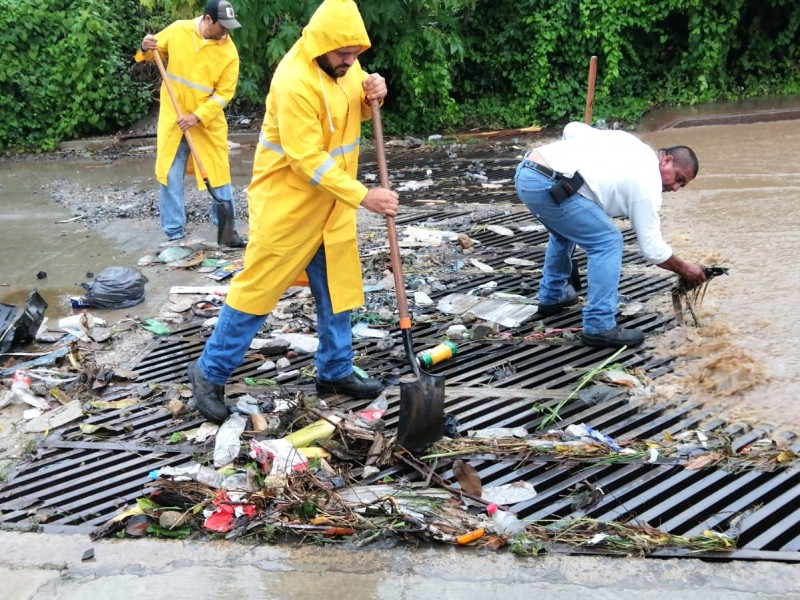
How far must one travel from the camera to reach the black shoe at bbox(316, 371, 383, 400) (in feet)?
12.0

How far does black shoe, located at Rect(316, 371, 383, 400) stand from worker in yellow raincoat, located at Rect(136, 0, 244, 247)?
8.31 ft

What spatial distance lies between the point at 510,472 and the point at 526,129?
7.46 m

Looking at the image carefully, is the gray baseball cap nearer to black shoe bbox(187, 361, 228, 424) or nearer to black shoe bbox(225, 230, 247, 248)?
black shoe bbox(225, 230, 247, 248)

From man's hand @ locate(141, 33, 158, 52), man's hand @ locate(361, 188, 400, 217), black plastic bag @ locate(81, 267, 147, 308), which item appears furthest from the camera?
man's hand @ locate(141, 33, 158, 52)

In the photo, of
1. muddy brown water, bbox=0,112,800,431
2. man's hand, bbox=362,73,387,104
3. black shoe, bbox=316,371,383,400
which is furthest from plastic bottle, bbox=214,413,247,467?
muddy brown water, bbox=0,112,800,431

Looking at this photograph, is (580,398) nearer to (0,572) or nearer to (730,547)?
(730,547)

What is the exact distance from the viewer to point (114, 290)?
189 inches

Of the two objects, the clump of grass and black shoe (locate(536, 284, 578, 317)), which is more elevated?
black shoe (locate(536, 284, 578, 317))

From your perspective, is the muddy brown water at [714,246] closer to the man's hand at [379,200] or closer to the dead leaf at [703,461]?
the dead leaf at [703,461]

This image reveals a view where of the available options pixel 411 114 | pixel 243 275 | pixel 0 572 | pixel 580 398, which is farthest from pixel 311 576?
pixel 411 114

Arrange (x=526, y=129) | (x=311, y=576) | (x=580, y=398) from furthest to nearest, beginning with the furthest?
1. (x=526, y=129)
2. (x=580, y=398)
3. (x=311, y=576)

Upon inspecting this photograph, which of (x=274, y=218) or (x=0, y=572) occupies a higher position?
(x=274, y=218)

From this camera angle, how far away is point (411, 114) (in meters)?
9.88

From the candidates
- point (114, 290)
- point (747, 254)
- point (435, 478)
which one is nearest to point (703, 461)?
point (435, 478)
